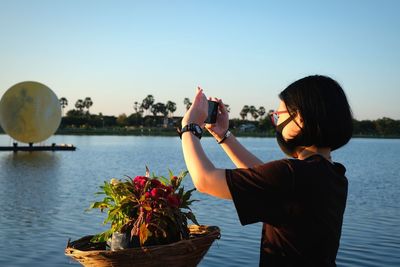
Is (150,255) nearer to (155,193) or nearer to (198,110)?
(155,193)

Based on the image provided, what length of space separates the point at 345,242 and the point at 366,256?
1.24 metres

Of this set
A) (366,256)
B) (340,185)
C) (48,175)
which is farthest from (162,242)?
(48,175)

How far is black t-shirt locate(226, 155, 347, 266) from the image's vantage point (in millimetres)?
2248

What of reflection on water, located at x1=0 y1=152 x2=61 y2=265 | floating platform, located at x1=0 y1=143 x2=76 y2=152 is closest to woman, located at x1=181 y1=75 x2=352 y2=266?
reflection on water, located at x1=0 y1=152 x2=61 y2=265

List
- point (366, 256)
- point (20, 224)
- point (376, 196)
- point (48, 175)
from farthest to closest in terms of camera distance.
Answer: point (48, 175)
point (376, 196)
point (20, 224)
point (366, 256)

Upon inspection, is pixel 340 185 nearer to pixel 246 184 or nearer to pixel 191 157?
pixel 246 184

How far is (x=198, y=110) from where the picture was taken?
2545 mm

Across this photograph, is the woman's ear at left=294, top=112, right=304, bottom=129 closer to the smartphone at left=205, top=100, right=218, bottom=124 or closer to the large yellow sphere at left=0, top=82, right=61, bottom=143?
the smartphone at left=205, top=100, right=218, bottom=124

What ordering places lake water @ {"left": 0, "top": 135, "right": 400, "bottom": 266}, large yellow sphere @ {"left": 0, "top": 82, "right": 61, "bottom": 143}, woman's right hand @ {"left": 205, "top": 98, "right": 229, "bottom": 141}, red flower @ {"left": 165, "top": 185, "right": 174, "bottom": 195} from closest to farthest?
red flower @ {"left": 165, "top": 185, "right": 174, "bottom": 195}
woman's right hand @ {"left": 205, "top": 98, "right": 229, "bottom": 141}
lake water @ {"left": 0, "top": 135, "right": 400, "bottom": 266}
large yellow sphere @ {"left": 0, "top": 82, "right": 61, "bottom": 143}

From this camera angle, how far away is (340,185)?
7.89 ft

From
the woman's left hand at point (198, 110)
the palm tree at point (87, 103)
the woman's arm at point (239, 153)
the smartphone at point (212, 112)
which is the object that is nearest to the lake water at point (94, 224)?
the woman's arm at point (239, 153)

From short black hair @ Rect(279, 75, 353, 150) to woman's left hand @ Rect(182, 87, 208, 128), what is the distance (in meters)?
0.37

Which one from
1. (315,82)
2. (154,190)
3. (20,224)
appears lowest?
(20,224)

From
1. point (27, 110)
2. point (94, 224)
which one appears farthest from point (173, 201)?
point (27, 110)
